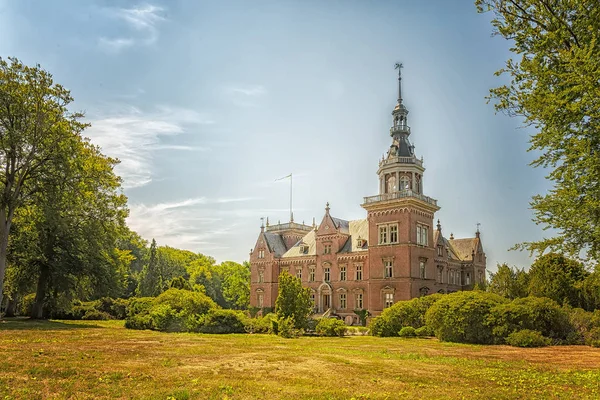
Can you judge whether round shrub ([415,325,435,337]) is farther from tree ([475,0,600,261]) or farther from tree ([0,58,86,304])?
tree ([0,58,86,304])

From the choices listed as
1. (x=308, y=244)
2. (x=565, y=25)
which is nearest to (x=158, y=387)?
(x=565, y=25)

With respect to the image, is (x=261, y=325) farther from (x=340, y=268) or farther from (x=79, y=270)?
(x=340, y=268)

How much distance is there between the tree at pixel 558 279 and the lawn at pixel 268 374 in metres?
16.4

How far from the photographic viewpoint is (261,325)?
1293 inches

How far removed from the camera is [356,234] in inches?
2224

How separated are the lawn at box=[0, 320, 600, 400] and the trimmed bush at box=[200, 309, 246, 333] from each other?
11.3 metres

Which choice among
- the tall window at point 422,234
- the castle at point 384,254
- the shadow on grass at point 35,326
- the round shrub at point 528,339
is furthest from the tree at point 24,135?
the tall window at point 422,234

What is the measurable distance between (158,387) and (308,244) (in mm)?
50463

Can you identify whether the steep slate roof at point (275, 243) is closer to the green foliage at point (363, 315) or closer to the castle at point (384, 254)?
the castle at point (384, 254)

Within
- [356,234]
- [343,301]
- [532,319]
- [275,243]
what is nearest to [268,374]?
[532,319]

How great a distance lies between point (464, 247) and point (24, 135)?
52942 millimetres

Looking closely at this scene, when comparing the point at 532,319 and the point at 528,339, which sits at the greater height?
the point at 532,319

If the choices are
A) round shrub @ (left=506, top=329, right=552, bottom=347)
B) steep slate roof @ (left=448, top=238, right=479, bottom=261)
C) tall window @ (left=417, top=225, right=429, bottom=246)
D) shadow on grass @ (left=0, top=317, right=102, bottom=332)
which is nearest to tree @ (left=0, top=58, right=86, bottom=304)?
shadow on grass @ (left=0, top=317, right=102, bottom=332)

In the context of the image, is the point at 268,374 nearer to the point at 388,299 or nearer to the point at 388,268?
the point at 388,299
